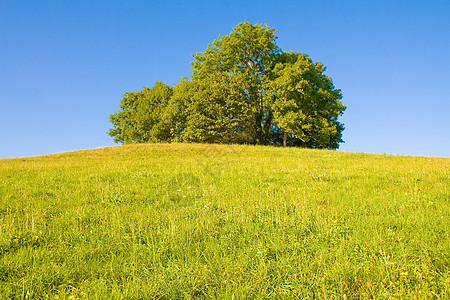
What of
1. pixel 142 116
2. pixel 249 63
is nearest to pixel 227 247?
pixel 249 63

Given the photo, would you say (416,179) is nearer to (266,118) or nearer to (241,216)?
(241,216)

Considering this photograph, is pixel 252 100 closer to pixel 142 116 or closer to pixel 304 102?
pixel 304 102

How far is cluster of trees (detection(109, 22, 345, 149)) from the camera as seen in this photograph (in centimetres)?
3606

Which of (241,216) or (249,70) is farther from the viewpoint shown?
(249,70)

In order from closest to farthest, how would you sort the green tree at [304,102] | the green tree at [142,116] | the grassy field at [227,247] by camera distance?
the grassy field at [227,247] → the green tree at [304,102] → the green tree at [142,116]

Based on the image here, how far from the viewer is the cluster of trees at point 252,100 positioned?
3606cm

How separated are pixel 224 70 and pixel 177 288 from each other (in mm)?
40734

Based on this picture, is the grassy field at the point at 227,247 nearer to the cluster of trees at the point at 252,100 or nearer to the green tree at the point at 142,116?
the cluster of trees at the point at 252,100

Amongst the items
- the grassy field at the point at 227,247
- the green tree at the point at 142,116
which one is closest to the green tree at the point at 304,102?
the green tree at the point at 142,116

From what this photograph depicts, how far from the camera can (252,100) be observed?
129 ft

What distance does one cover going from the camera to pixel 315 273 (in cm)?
369

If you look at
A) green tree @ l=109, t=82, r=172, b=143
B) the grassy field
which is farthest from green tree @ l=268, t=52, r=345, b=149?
the grassy field

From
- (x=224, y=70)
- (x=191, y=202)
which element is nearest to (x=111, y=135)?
(x=224, y=70)

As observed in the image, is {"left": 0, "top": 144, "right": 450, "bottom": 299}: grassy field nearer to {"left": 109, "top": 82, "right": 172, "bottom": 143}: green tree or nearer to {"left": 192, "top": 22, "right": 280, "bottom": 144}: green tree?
{"left": 192, "top": 22, "right": 280, "bottom": 144}: green tree
